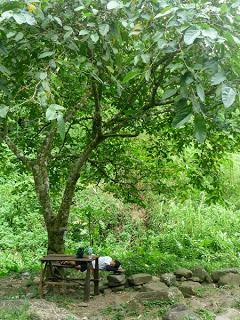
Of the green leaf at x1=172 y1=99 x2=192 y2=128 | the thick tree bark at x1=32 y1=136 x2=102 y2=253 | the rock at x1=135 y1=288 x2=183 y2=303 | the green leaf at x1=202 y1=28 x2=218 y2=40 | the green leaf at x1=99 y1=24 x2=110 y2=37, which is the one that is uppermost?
the green leaf at x1=99 y1=24 x2=110 y2=37

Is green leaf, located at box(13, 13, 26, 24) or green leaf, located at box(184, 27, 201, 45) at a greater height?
green leaf, located at box(13, 13, 26, 24)

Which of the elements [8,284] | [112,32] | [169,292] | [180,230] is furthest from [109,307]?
[180,230]

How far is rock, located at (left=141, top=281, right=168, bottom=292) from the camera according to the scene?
502 centimetres

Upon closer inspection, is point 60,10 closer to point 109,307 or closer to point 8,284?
point 109,307

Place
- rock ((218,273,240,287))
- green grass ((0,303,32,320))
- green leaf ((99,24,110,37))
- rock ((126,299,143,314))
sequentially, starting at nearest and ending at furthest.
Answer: green leaf ((99,24,110,37))
green grass ((0,303,32,320))
rock ((126,299,143,314))
rock ((218,273,240,287))

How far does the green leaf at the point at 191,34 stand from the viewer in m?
2.11

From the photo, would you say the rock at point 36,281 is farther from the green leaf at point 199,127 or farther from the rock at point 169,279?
the green leaf at point 199,127

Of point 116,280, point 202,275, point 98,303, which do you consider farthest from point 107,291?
point 202,275

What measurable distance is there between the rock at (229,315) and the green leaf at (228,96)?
9.57 ft

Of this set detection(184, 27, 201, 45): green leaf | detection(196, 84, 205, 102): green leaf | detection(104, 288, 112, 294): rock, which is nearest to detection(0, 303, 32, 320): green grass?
detection(104, 288, 112, 294): rock

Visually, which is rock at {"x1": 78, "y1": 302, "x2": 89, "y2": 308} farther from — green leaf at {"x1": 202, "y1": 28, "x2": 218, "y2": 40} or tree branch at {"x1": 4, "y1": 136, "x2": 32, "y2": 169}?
green leaf at {"x1": 202, "y1": 28, "x2": 218, "y2": 40}

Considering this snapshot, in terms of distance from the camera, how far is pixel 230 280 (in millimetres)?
5906

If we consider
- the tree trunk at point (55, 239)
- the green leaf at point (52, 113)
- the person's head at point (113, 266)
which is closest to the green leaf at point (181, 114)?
the green leaf at point (52, 113)

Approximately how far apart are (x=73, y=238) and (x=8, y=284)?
14.0ft
